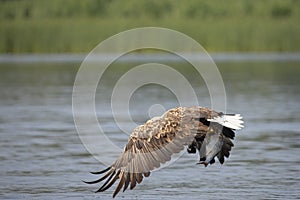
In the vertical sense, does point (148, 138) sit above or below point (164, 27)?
below

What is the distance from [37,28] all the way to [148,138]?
52510 mm

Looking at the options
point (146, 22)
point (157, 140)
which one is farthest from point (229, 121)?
point (146, 22)

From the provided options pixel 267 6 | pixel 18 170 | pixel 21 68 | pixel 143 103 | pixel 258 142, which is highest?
pixel 267 6

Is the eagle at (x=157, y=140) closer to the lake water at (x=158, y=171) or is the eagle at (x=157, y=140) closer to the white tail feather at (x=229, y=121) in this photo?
the white tail feather at (x=229, y=121)

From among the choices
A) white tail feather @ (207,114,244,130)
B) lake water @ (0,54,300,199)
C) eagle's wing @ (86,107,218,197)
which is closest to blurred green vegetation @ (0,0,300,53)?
lake water @ (0,54,300,199)

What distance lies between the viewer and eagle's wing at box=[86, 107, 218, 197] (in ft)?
35.7

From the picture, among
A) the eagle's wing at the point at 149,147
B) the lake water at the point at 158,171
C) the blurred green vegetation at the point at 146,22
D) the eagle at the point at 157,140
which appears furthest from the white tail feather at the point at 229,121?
the blurred green vegetation at the point at 146,22

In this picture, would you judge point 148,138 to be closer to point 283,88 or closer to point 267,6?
point 283,88

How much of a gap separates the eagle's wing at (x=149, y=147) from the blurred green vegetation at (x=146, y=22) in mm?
42741

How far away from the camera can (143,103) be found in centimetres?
2445

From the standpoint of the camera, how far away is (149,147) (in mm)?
10906

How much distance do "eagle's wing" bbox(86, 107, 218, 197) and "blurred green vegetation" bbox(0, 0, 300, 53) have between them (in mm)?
42741

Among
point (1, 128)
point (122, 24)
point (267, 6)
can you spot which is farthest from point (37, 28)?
point (1, 128)

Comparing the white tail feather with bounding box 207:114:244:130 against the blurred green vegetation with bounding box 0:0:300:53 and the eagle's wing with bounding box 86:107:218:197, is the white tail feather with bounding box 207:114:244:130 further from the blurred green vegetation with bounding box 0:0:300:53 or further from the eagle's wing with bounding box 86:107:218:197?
the blurred green vegetation with bounding box 0:0:300:53
